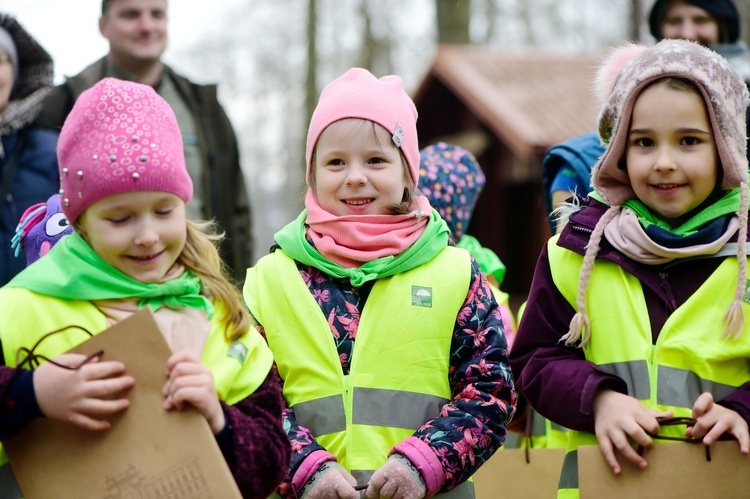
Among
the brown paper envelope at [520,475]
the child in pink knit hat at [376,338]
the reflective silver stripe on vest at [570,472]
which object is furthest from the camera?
the brown paper envelope at [520,475]

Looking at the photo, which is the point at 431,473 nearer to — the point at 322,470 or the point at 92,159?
the point at 322,470

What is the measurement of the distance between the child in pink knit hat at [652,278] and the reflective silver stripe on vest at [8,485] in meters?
1.63

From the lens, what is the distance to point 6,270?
19.2 ft

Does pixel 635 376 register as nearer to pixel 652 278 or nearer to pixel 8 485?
pixel 652 278

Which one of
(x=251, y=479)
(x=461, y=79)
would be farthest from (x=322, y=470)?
(x=461, y=79)

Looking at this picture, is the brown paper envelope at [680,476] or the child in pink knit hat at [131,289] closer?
the child in pink knit hat at [131,289]

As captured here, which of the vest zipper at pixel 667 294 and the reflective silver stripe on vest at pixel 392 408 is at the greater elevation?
the vest zipper at pixel 667 294

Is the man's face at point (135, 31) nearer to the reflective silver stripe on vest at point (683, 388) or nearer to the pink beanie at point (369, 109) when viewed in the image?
the pink beanie at point (369, 109)

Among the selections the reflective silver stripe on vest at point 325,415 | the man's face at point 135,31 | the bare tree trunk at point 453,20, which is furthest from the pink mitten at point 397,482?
the bare tree trunk at point 453,20

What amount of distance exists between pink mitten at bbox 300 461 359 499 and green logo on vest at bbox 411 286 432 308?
1.95 ft

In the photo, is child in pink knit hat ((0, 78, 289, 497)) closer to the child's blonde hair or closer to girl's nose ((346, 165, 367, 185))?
the child's blonde hair

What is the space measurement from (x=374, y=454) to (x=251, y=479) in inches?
24.2

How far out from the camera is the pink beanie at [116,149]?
10.4ft

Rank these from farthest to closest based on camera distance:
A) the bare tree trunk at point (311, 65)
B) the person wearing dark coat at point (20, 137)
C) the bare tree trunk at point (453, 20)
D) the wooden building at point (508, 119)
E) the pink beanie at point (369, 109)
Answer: the bare tree trunk at point (311, 65)
the bare tree trunk at point (453, 20)
the wooden building at point (508, 119)
the person wearing dark coat at point (20, 137)
the pink beanie at point (369, 109)
